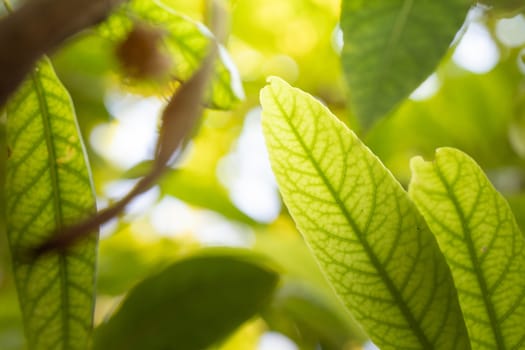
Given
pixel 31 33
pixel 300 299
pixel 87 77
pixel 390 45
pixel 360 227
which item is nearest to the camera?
pixel 31 33

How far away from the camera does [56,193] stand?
0.68 meters

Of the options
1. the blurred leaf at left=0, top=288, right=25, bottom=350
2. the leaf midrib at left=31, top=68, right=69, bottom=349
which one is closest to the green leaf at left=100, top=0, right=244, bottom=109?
the leaf midrib at left=31, top=68, right=69, bottom=349

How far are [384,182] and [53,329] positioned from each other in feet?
1.08

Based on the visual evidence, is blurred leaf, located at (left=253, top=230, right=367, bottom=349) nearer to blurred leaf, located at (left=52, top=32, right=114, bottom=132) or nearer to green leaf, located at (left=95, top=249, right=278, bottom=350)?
green leaf, located at (left=95, top=249, right=278, bottom=350)

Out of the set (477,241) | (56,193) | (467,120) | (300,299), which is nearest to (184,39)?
(56,193)

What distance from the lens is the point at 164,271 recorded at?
922 mm

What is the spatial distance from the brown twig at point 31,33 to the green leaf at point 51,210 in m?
0.35

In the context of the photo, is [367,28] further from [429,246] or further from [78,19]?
[78,19]

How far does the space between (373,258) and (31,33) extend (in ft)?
1.28

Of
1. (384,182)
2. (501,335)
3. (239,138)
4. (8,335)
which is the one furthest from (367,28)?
(239,138)

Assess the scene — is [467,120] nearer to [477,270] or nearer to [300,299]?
[300,299]

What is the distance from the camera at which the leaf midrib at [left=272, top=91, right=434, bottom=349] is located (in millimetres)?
623

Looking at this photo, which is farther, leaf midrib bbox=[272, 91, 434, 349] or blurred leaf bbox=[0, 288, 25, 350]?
blurred leaf bbox=[0, 288, 25, 350]

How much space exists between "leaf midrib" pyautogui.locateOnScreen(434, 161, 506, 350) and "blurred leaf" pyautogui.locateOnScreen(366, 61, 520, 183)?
793 mm
